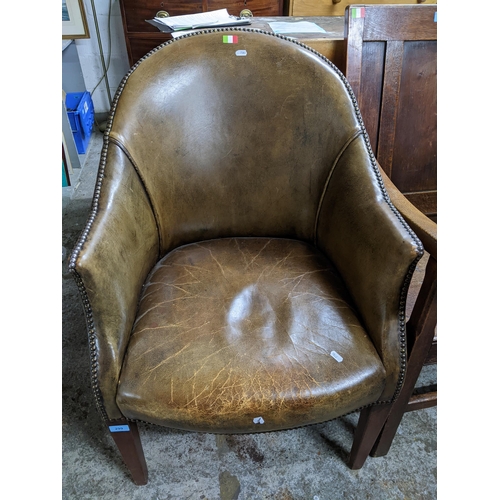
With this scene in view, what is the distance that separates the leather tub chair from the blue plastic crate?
5.26ft

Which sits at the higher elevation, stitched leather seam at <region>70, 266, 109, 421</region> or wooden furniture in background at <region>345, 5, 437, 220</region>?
wooden furniture in background at <region>345, 5, 437, 220</region>

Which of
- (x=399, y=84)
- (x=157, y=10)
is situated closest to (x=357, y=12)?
(x=399, y=84)

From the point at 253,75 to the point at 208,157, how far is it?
234mm

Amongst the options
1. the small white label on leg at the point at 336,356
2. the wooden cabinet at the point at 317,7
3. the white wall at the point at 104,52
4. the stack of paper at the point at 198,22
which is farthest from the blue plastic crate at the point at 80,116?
the small white label on leg at the point at 336,356

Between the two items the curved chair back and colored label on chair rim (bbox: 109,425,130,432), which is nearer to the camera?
colored label on chair rim (bbox: 109,425,130,432)

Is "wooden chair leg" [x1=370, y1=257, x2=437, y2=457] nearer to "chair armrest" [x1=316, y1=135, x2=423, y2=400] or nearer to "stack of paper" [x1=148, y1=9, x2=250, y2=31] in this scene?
"chair armrest" [x1=316, y1=135, x2=423, y2=400]

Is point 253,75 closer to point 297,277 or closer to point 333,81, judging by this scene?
point 333,81

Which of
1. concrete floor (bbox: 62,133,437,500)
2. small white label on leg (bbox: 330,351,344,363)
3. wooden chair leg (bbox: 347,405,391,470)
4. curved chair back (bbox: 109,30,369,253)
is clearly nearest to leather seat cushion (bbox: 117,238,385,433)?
small white label on leg (bbox: 330,351,344,363)

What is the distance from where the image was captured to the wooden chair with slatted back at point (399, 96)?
1145mm

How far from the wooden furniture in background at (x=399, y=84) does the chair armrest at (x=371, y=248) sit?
11.7 inches

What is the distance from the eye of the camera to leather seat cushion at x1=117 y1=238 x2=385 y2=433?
812 mm

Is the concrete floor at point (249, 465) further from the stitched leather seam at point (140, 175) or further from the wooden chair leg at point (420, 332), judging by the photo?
the stitched leather seam at point (140, 175)

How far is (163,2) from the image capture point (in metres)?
2.30

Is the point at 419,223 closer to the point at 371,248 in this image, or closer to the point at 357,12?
the point at 371,248
